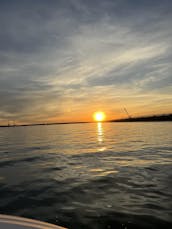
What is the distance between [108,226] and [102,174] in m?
5.29

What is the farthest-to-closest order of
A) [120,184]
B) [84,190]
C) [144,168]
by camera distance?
[144,168] < [120,184] < [84,190]

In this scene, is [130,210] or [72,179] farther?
[72,179]

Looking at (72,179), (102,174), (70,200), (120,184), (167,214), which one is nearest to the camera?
(167,214)

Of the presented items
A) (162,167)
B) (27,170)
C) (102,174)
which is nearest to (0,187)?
(27,170)

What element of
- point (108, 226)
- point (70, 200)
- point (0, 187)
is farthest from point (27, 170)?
point (108, 226)

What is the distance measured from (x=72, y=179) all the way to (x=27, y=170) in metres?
3.95

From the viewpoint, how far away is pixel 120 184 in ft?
28.7

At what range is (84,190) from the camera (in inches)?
322

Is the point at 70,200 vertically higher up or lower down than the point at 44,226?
lower down

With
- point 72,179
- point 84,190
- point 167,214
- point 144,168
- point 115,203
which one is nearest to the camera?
point 167,214

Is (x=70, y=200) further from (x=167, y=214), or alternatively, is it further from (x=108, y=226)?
(x=167, y=214)

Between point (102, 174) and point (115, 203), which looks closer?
point (115, 203)

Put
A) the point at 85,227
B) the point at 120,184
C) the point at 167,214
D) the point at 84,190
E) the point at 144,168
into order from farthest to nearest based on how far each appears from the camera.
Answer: the point at 144,168 → the point at 120,184 → the point at 84,190 → the point at 167,214 → the point at 85,227

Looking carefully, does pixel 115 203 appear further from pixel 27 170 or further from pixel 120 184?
pixel 27 170
